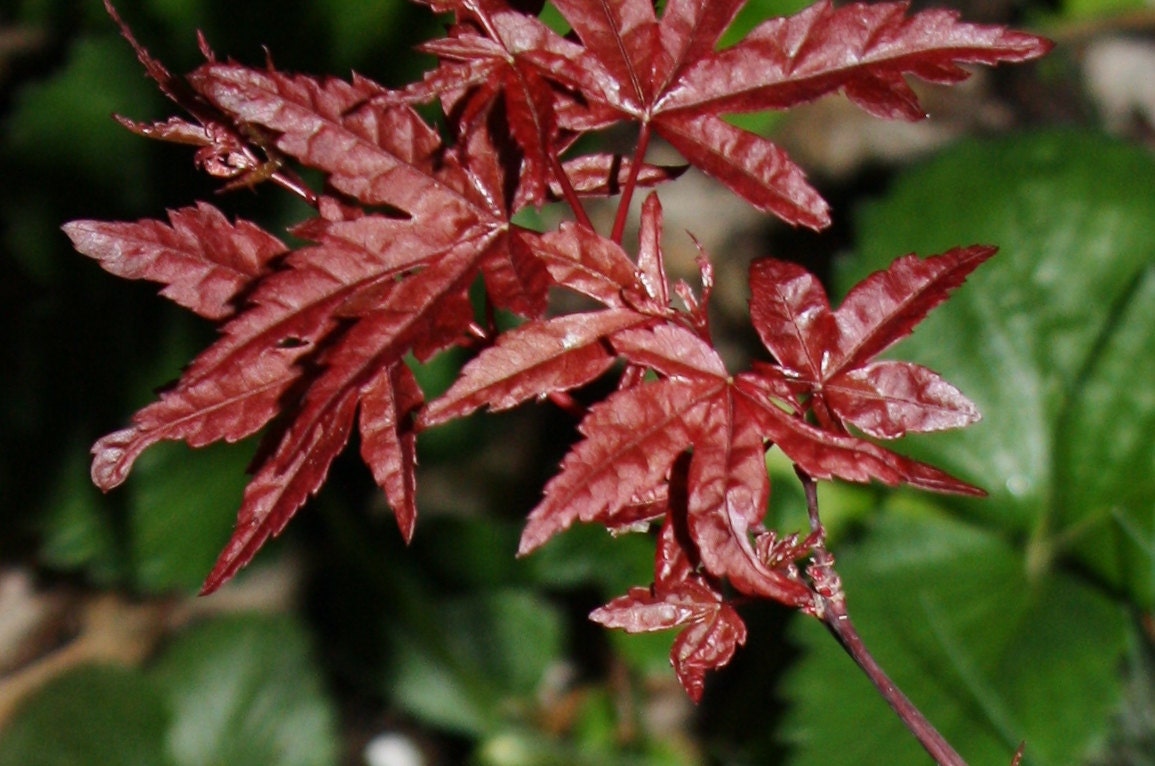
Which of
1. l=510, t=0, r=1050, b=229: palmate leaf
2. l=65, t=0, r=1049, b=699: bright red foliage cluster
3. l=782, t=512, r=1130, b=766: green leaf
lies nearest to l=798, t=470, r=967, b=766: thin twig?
l=65, t=0, r=1049, b=699: bright red foliage cluster

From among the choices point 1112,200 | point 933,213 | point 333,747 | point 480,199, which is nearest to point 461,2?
point 480,199

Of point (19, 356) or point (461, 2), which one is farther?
point (19, 356)

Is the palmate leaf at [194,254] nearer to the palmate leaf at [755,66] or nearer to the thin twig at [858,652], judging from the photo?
the palmate leaf at [755,66]

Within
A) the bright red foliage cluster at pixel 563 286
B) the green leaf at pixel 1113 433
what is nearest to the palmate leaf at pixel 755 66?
the bright red foliage cluster at pixel 563 286

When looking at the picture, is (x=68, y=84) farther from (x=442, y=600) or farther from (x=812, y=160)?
(x=812, y=160)

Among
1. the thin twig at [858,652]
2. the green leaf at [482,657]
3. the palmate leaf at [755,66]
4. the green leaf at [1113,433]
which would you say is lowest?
the green leaf at [482,657]

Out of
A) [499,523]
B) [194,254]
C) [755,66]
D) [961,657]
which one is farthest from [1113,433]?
[194,254]

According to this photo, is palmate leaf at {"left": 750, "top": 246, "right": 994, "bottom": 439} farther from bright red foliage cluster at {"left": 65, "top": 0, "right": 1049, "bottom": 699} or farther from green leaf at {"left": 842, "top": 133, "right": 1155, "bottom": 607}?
green leaf at {"left": 842, "top": 133, "right": 1155, "bottom": 607}
